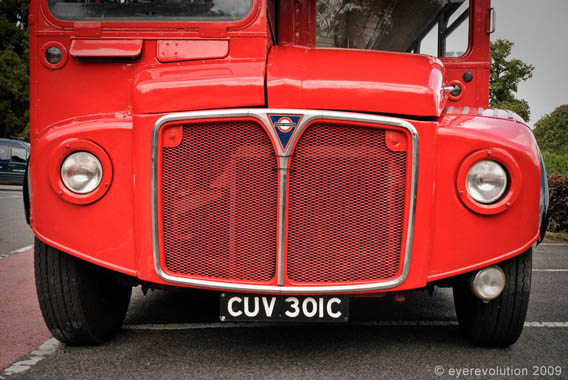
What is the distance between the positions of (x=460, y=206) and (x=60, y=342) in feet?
7.56

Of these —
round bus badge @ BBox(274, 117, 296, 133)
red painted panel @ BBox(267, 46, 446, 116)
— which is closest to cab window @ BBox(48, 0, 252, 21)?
red painted panel @ BBox(267, 46, 446, 116)

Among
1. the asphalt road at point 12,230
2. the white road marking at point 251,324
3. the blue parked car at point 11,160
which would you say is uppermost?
the white road marking at point 251,324

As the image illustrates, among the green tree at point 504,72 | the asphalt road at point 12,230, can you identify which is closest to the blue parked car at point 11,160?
the asphalt road at point 12,230

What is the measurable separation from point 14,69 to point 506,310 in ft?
90.1

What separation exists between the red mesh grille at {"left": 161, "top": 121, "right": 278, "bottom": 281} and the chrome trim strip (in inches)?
1.6

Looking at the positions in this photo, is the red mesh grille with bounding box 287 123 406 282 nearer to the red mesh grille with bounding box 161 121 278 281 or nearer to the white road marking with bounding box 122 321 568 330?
the red mesh grille with bounding box 161 121 278 281

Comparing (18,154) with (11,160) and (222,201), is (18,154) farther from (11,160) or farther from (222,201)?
(222,201)

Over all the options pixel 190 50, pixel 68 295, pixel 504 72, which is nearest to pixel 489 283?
pixel 190 50

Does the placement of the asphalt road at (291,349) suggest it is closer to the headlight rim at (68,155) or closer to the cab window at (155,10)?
the headlight rim at (68,155)

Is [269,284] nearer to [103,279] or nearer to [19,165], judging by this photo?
[103,279]

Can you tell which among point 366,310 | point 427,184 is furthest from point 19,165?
point 427,184

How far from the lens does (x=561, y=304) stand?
488 centimetres

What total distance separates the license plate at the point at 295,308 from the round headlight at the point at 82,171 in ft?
2.97

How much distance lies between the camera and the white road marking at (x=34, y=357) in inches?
123
